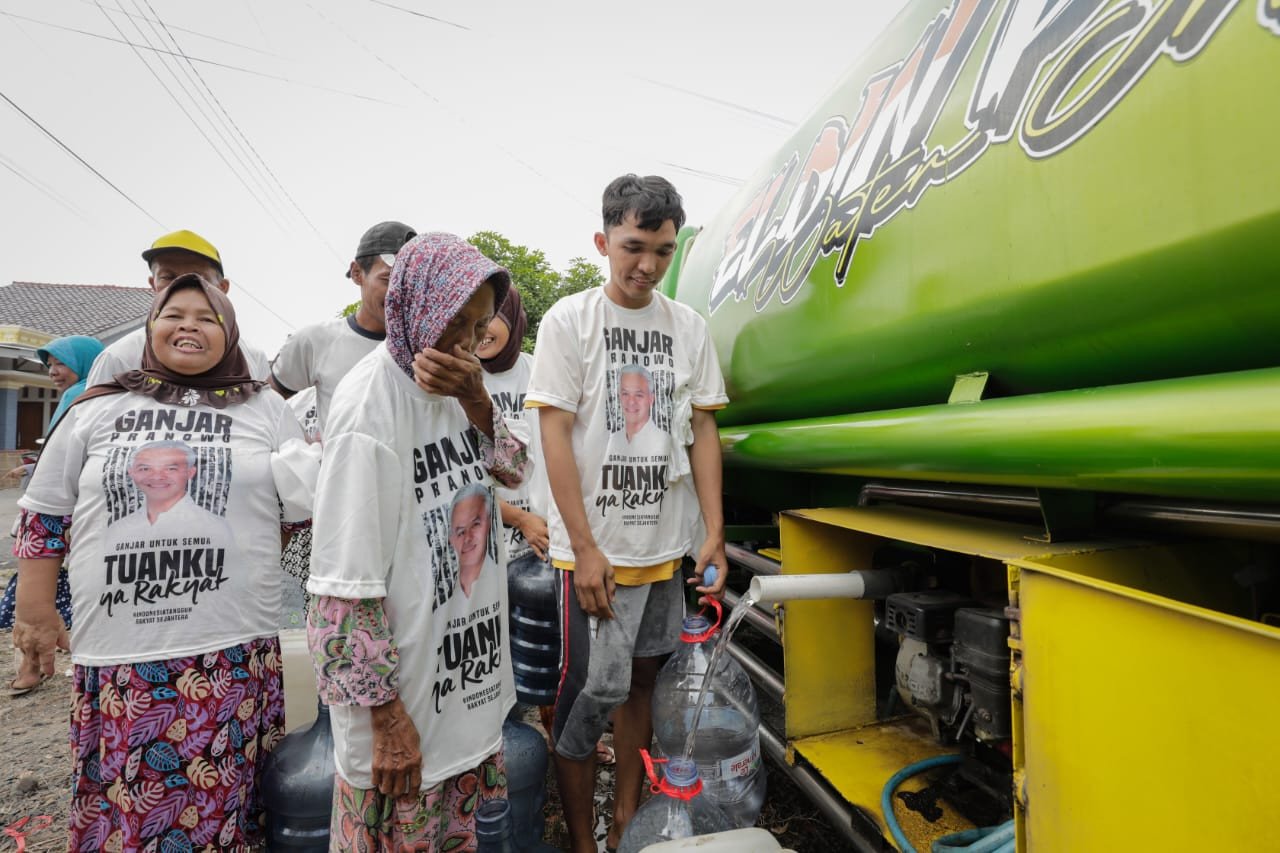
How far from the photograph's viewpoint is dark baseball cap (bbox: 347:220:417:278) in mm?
2717

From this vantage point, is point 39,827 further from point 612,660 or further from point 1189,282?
point 1189,282

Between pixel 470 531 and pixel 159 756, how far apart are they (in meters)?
1.04

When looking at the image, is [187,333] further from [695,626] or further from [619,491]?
[695,626]

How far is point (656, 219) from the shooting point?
1.85 m

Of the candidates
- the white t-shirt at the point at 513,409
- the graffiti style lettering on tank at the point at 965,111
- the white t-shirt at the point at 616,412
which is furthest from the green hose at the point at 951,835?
the white t-shirt at the point at 513,409

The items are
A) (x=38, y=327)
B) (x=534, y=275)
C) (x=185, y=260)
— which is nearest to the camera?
(x=185, y=260)

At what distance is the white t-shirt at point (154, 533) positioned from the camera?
1.65 meters

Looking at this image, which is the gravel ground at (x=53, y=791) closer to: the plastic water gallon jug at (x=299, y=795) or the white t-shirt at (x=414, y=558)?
the plastic water gallon jug at (x=299, y=795)

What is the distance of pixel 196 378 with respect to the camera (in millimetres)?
1827

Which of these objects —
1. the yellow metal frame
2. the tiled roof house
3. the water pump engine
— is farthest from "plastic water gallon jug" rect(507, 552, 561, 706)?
the tiled roof house

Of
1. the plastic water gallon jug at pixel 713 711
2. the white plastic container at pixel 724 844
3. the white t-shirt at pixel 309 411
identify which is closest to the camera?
the white plastic container at pixel 724 844

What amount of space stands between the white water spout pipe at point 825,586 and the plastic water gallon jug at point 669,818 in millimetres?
431

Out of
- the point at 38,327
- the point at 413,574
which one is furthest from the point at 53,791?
the point at 38,327

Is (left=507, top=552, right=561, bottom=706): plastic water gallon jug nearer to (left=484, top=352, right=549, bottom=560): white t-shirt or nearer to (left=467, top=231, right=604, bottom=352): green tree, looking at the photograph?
(left=484, top=352, right=549, bottom=560): white t-shirt
